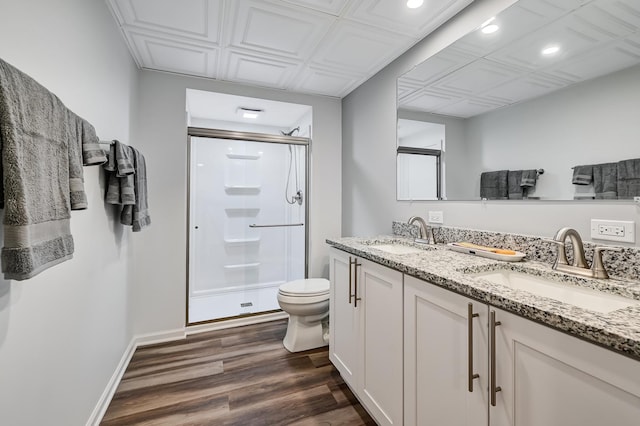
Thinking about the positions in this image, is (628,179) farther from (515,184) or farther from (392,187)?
(392,187)

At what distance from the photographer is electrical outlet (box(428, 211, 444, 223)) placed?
1875mm

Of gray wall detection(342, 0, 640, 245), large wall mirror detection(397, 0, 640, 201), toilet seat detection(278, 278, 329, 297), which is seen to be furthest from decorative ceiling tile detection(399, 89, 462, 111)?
Answer: toilet seat detection(278, 278, 329, 297)

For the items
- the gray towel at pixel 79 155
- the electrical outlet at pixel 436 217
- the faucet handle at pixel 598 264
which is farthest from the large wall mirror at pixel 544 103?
the gray towel at pixel 79 155

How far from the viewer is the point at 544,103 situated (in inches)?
51.4

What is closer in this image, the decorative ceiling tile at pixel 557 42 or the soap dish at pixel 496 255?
the decorative ceiling tile at pixel 557 42

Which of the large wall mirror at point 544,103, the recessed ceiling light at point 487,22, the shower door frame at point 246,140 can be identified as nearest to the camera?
the large wall mirror at point 544,103

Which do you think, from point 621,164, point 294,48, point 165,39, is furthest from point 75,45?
point 621,164

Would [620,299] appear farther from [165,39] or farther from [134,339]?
[134,339]

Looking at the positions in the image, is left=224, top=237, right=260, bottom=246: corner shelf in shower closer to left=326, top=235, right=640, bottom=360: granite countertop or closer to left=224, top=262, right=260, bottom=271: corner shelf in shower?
left=224, top=262, right=260, bottom=271: corner shelf in shower

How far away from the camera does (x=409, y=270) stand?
3.87 feet

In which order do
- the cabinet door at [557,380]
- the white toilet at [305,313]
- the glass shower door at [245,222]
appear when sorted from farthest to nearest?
the glass shower door at [245,222] < the white toilet at [305,313] < the cabinet door at [557,380]

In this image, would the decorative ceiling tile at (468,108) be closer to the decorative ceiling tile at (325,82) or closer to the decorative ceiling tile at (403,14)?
the decorative ceiling tile at (403,14)

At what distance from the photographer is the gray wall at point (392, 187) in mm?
1266

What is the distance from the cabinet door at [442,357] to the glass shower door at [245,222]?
1.94 metres
